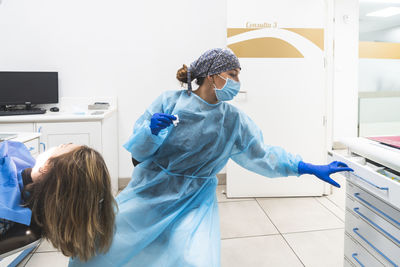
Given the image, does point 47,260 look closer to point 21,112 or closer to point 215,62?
point 21,112

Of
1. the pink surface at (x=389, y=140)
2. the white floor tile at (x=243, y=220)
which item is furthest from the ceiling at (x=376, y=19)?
the pink surface at (x=389, y=140)

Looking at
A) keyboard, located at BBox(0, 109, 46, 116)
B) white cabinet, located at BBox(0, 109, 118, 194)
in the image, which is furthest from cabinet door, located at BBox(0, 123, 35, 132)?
keyboard, located at BBox(0, 109, 46, 116)

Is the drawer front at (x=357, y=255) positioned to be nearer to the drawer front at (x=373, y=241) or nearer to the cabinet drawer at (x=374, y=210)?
the drawer front at (x=373, y=241)

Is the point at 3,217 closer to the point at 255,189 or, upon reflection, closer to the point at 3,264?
the point at 3,264

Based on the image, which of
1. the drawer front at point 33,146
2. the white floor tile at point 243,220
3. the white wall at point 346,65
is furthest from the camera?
the white wall at point 346,65

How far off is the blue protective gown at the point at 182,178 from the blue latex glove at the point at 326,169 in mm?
47

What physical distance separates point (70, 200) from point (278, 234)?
172cm

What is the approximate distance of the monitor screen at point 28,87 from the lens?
2.62m

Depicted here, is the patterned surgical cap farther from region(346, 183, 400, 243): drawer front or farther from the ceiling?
the ceiling

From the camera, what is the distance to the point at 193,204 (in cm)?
128

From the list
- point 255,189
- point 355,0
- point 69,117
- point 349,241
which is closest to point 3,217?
point 349,241

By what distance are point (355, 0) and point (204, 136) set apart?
14.6 feet

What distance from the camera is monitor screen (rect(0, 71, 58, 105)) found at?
2.62 meters

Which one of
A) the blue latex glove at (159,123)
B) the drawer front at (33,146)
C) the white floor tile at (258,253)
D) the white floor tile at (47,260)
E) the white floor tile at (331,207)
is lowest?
the white floor tile at (47,260)
